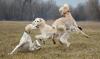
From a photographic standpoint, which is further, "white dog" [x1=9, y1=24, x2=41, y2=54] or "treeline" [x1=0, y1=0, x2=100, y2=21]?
"treeline" [x1=0, y1=0, x2=100, y2=21]

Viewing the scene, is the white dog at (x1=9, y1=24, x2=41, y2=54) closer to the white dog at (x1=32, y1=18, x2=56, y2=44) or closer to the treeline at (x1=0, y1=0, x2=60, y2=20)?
the white dog at (x1=32, y1=18, x2=56, y2=44)

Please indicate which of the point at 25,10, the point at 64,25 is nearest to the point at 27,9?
the point at 25,10

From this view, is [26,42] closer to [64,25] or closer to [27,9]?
[64,25]

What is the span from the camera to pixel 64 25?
8719 mm

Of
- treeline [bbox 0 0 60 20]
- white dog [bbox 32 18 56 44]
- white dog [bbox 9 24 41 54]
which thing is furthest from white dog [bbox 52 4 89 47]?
treeline [bbox 0 0 60 20]

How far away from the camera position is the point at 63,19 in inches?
345

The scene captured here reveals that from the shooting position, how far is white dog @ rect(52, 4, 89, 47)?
8578 mm

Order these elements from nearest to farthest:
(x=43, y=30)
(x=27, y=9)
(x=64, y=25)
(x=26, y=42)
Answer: (x=26, y=42) < (x=43, y=30) < (x=64, y=25) < (x=27, y=9)

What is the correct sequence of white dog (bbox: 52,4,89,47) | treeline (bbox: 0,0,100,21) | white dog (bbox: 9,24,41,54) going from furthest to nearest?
1. treeline (bbox: 0,0,100,21)
2. white dog (bbox: 52,4,89,47)
3. white dog (bbox: 9,24,41,54)

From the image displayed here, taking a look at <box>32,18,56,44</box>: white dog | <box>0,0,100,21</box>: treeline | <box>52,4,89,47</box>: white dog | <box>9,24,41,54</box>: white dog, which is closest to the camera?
<box>9,24,41,54</box>: white dog

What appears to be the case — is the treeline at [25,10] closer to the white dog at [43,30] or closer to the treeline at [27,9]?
the treeline at [27,9]

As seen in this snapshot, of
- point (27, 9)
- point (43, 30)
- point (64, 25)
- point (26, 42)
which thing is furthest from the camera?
point (27, 9)

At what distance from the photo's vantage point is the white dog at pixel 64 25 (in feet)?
28.1

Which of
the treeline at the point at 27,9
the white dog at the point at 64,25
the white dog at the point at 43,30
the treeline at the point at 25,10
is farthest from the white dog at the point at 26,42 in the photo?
the treeline at the point at 25,10
